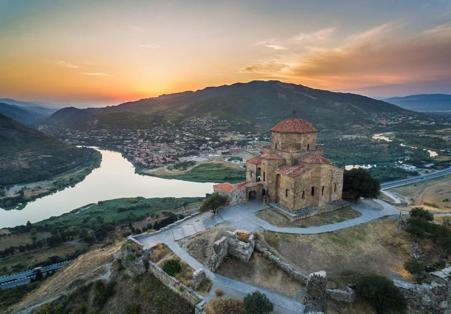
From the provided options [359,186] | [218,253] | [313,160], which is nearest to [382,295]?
[218,253]

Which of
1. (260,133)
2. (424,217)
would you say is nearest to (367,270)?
(424,217)

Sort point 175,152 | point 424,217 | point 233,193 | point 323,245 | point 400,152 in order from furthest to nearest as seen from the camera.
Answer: point 175,152 → point 400,152 → point 233,193 → point 424,217 → point 323,245

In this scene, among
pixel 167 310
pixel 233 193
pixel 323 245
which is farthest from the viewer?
pixel 233 193

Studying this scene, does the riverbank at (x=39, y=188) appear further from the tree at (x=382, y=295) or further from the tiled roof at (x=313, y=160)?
the tree at (x=382, y=295)

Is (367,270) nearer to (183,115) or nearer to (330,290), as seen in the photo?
(330,290)

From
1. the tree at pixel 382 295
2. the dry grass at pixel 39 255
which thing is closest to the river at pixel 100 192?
the dry grass at pixel 39 255

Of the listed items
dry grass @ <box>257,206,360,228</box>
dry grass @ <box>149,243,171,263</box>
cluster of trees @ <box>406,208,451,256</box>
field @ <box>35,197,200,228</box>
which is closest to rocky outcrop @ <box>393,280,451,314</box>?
cluster of trees @ <box>406,208,451,256</box>

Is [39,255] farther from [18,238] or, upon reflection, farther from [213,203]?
[213,203]
